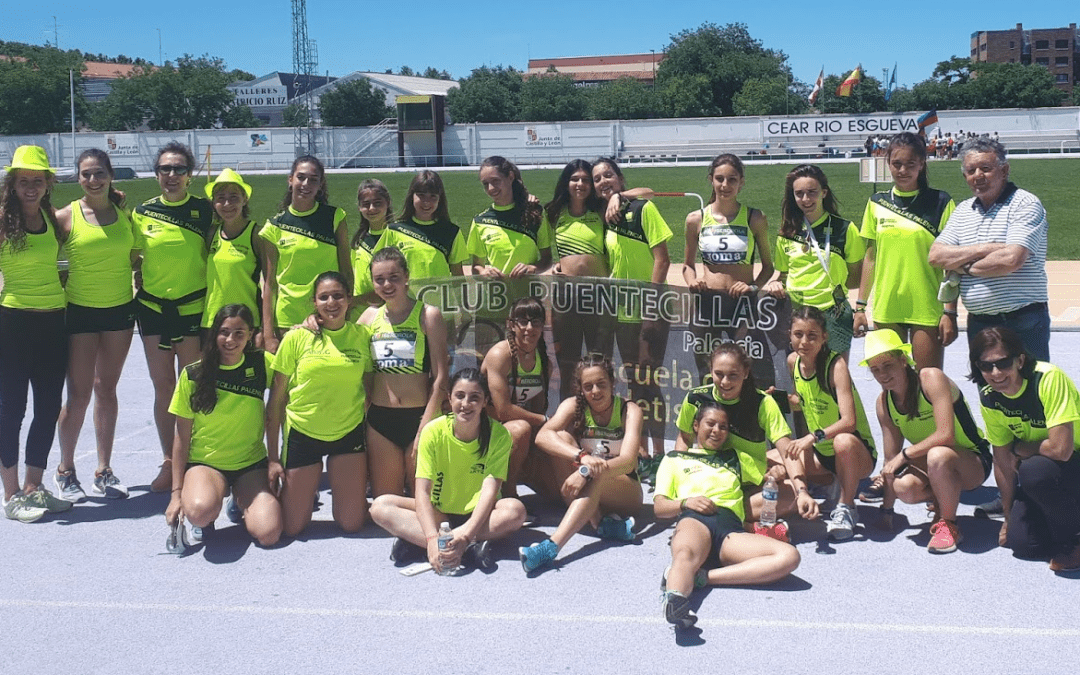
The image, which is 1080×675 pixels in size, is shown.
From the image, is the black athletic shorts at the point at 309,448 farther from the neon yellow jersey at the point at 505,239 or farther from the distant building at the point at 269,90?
the distant building at the point at 269,90

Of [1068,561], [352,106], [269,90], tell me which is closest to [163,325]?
[1068,561]

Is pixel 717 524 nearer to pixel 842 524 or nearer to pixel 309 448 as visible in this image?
pixel 842 524

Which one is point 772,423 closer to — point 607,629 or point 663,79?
point 607,629

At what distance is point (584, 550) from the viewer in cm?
561

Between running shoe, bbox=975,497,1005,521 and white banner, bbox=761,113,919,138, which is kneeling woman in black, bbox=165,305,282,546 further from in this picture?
white banner, bbox=761,113,919,138

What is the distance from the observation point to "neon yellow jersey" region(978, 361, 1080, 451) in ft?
16.6

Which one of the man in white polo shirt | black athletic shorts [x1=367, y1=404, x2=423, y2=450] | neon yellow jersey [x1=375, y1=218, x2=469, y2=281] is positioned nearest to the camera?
the man in white polo shirt

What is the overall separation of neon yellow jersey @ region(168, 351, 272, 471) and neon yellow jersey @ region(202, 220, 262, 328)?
805mm

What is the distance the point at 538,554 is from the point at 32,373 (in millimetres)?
3325

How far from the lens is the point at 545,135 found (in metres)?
58.0

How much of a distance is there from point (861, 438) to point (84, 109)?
86.5m

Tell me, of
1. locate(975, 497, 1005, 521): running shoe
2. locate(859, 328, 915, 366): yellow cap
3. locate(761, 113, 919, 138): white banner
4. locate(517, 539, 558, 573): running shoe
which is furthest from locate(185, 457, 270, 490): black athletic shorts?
locate(761, 113, 919, 138): white banner

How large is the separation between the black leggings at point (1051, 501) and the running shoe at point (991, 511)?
624 mm

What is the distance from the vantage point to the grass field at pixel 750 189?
2270 cm
